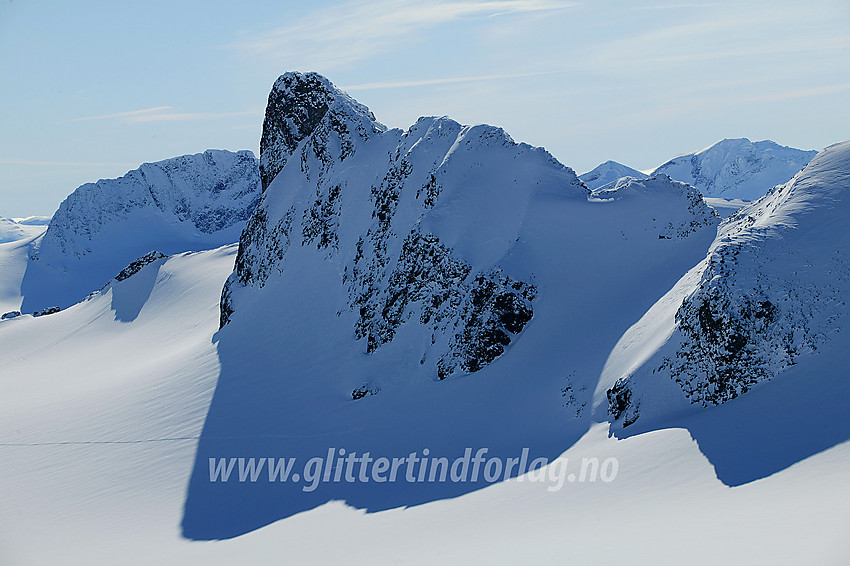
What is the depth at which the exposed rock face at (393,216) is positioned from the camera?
75.6ft

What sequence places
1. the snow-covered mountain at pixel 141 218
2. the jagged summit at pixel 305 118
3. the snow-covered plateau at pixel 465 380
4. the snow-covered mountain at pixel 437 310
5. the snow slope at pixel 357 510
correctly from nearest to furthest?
the snow slope at pixel 357 510 → the snow-covered plateau at pixel 465 380 → the snow-covered mountain at pixel 437 310 → the jagged summit at pixel 305 118 → the snow-covered mountain at pixel 141 218

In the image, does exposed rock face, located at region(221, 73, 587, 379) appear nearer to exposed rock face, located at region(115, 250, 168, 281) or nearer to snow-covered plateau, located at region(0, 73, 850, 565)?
snow-covered plateau, located at region(0, 73, 850, 565)

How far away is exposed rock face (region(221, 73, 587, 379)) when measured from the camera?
23047 millimetres

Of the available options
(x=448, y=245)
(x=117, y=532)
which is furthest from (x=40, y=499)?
(x=448, y=245)

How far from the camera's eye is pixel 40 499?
70.1ft

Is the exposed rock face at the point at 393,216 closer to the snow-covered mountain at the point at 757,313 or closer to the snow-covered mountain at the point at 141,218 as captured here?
the snow-covered mountain at the point at 757,313

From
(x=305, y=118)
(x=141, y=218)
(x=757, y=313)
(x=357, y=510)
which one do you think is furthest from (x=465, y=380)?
(x=141, y=218)

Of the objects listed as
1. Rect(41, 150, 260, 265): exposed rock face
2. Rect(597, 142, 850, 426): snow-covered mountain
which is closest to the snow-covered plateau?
Rect(597, 142, 850, 426): snow-covered mountain

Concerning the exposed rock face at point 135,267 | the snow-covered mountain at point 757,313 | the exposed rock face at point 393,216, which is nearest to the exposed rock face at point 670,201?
the exposed rock face at point 393,216

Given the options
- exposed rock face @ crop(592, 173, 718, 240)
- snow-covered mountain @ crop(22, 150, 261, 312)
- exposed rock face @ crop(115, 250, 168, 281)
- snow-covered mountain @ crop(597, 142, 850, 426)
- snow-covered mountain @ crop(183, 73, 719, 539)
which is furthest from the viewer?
snow-covered mountain @ crop(22, 150, 261, 312)

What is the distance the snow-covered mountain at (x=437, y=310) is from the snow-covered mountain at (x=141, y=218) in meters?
125

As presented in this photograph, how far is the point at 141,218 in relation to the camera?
164 m

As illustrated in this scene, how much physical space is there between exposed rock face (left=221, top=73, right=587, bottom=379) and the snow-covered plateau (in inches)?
5.6

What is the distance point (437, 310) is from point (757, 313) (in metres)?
12.6
